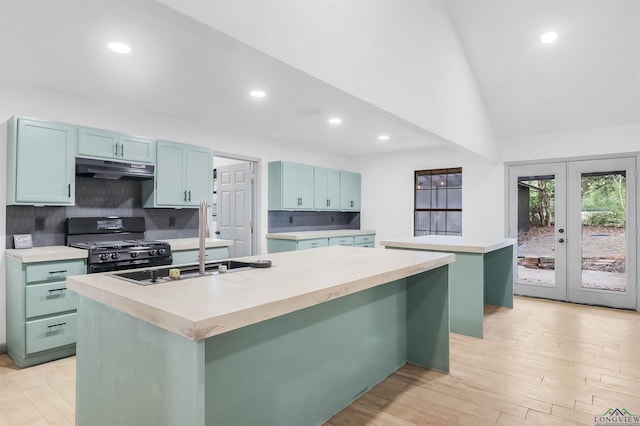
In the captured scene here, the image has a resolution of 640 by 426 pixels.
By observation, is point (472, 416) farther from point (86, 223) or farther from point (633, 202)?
point (633, 202)

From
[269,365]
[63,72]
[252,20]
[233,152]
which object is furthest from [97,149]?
[269,365]

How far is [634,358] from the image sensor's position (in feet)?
10.4

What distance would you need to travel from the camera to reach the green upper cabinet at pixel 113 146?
341cm

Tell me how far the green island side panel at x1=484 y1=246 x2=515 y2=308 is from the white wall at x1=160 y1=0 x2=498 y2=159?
135 centimetres

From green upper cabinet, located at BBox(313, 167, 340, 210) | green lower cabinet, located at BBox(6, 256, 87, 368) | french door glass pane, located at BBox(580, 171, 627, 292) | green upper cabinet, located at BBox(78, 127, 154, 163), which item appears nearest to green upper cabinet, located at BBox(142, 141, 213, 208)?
green upper cabinet, located at BBox(78, 127, 154, 163)

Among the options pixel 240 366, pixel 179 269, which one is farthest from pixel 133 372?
pixel 179 269

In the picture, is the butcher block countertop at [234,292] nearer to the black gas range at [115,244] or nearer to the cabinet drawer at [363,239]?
the black gas range at [115,244]

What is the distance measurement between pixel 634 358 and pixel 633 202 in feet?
8.09

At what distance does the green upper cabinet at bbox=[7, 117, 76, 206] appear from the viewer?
10.0ft

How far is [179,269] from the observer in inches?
78.4

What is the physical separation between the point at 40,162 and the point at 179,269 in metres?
2.13

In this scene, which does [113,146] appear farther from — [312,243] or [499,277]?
[499,277]

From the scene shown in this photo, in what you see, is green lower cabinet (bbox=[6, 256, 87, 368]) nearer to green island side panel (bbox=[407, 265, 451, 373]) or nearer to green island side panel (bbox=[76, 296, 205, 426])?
green island side panel (bbox=[76, 296, 205, 426])

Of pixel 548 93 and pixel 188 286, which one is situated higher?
pixel 548 93
